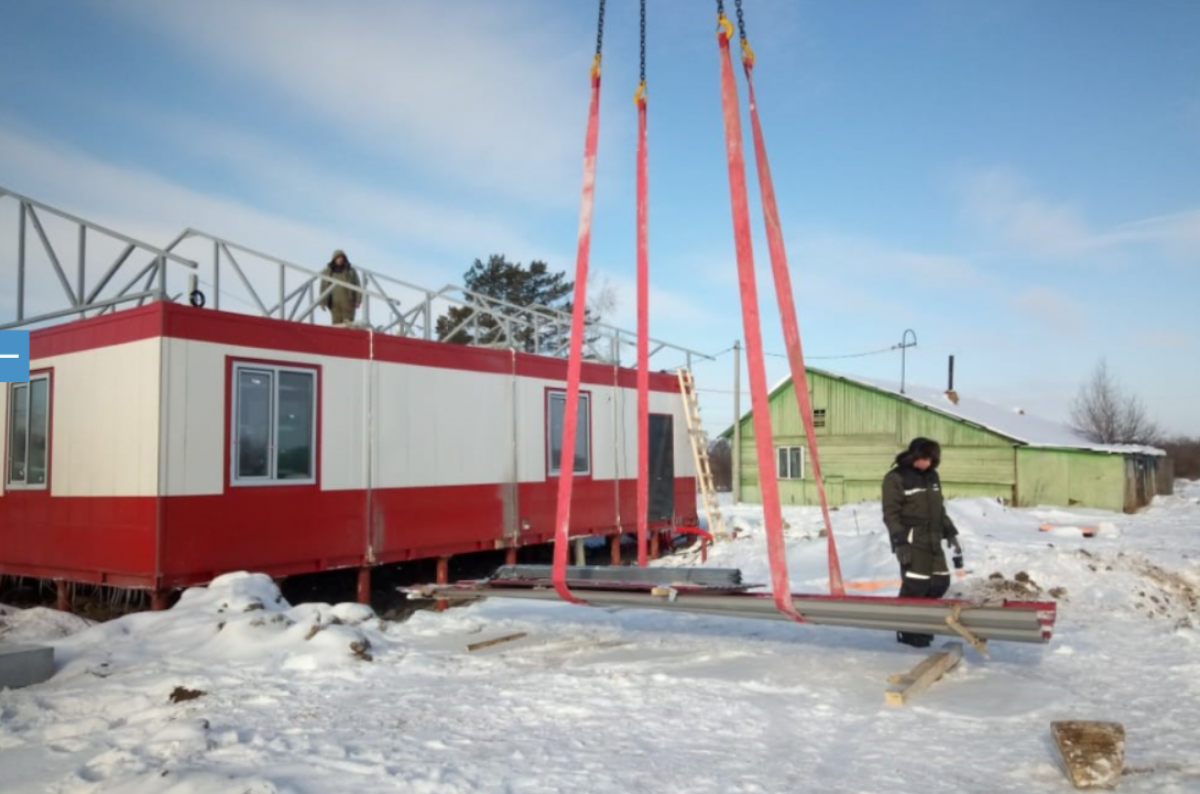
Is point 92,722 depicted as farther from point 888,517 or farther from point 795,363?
point 888,517

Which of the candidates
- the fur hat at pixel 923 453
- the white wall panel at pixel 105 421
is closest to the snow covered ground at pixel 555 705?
the white wall panel at pixel 105 421

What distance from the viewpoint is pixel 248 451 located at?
30.8 ft

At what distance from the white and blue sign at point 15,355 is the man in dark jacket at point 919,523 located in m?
9.50

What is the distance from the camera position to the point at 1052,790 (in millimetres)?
4090

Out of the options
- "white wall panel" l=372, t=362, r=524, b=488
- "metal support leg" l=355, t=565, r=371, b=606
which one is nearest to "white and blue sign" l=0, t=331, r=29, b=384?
"white wall panel" l=372, t=362, r=524, b=488

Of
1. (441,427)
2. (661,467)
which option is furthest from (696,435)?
(441,427)

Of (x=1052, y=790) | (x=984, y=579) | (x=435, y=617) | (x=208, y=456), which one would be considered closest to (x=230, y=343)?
(x=208, y=456)

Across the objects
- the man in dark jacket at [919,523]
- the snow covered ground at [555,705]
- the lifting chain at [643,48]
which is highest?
the lifting chain at [643,48]

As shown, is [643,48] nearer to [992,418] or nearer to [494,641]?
[494,641]

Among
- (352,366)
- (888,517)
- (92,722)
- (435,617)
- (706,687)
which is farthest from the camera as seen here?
(352,366)

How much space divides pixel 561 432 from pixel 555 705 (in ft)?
27.3

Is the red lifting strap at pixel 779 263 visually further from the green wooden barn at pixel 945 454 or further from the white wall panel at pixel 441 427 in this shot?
the green wooden barn at pixel 945 454

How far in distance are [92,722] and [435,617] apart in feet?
13.2

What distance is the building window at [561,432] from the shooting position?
13.5m
